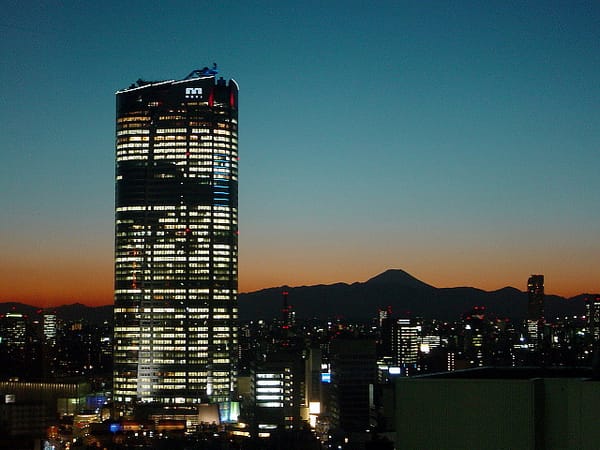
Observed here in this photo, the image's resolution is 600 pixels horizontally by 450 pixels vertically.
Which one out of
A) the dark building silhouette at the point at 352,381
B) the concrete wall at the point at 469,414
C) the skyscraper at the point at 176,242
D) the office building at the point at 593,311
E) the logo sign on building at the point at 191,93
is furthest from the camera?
the office building at the point at 593,311

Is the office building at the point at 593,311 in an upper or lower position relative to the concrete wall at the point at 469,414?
upper

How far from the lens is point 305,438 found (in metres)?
50.3

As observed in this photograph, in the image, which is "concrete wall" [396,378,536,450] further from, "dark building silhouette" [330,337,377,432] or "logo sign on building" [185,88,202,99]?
"logo sign on building" [185,88,202,99]

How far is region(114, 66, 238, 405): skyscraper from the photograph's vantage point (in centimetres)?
6300

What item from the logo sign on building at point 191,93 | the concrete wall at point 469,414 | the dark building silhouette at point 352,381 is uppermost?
the logo sign on building at point 191,93

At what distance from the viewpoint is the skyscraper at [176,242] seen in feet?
207

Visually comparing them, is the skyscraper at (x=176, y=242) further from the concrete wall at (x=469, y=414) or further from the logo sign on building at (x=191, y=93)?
the concrete wall at (x=469, y=414)

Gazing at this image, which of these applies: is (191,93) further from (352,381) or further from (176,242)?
(352,381)

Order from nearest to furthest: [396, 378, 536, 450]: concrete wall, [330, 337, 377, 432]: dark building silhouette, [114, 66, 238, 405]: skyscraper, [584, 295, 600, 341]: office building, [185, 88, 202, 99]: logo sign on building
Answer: [396, 378, 536, 450]: concrete wall, [330, 337, 377, 432]: dark building silhouette, [114, 66, 238, 405]: skyscraper, [185, 88, 202, 99]: logo sign on building, [584, 295, 600, 341]: office building

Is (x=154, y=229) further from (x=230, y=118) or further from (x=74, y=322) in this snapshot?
(x=74, y=322)

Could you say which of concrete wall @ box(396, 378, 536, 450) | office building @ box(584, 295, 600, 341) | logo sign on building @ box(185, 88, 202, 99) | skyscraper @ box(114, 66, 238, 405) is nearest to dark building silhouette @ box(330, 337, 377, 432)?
skyscraper @ box(114, 66, 238, 405)

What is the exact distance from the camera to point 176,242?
63.8 metres

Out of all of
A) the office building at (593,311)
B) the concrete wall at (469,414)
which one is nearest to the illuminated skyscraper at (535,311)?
the office building at (593,311)

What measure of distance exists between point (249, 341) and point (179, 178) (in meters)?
40.5
